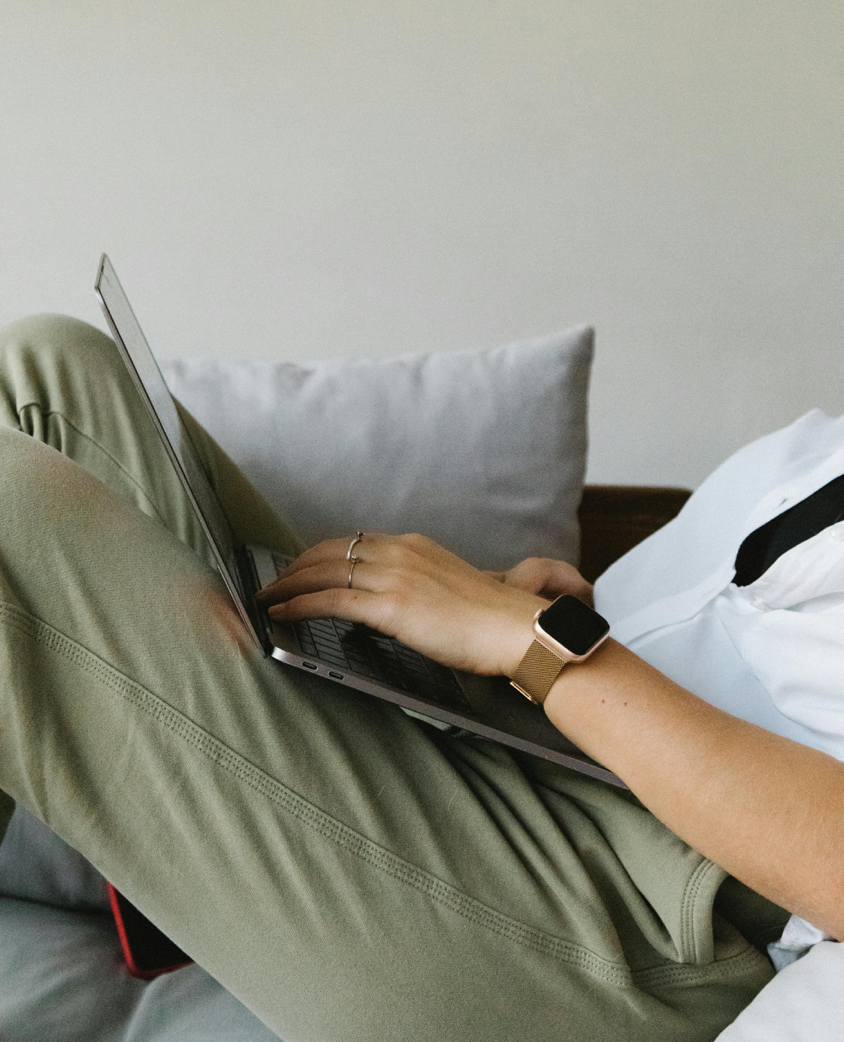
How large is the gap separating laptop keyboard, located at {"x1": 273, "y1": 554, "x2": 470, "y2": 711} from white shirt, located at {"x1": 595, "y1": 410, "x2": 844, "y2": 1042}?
243 mm

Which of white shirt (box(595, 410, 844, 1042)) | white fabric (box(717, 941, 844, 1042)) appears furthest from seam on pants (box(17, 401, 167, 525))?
white fabric (box(717, 941, 844, 1042))

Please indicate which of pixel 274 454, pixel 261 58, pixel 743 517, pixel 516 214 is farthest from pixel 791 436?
pixel 261 58

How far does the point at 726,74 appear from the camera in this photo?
1460mm

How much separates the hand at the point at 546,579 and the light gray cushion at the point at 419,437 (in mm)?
145

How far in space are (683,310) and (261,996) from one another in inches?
53.2

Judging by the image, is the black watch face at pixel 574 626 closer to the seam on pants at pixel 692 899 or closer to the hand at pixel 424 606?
the hand at pixel 424 606

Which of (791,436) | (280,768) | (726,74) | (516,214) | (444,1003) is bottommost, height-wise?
(444,1003)

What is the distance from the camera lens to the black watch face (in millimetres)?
625

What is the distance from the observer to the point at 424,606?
2.23 ft

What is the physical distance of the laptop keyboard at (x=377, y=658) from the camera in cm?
63

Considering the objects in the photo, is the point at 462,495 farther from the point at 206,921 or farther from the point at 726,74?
the point at 726,74

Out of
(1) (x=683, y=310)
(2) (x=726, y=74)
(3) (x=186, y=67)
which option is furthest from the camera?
(1) (x=683, y=310)

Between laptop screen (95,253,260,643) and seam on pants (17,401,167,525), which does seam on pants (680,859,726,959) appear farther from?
seam on pants (17,401,167,525)

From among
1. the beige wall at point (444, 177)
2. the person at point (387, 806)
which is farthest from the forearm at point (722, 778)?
the beige wall at point (444, 177)
